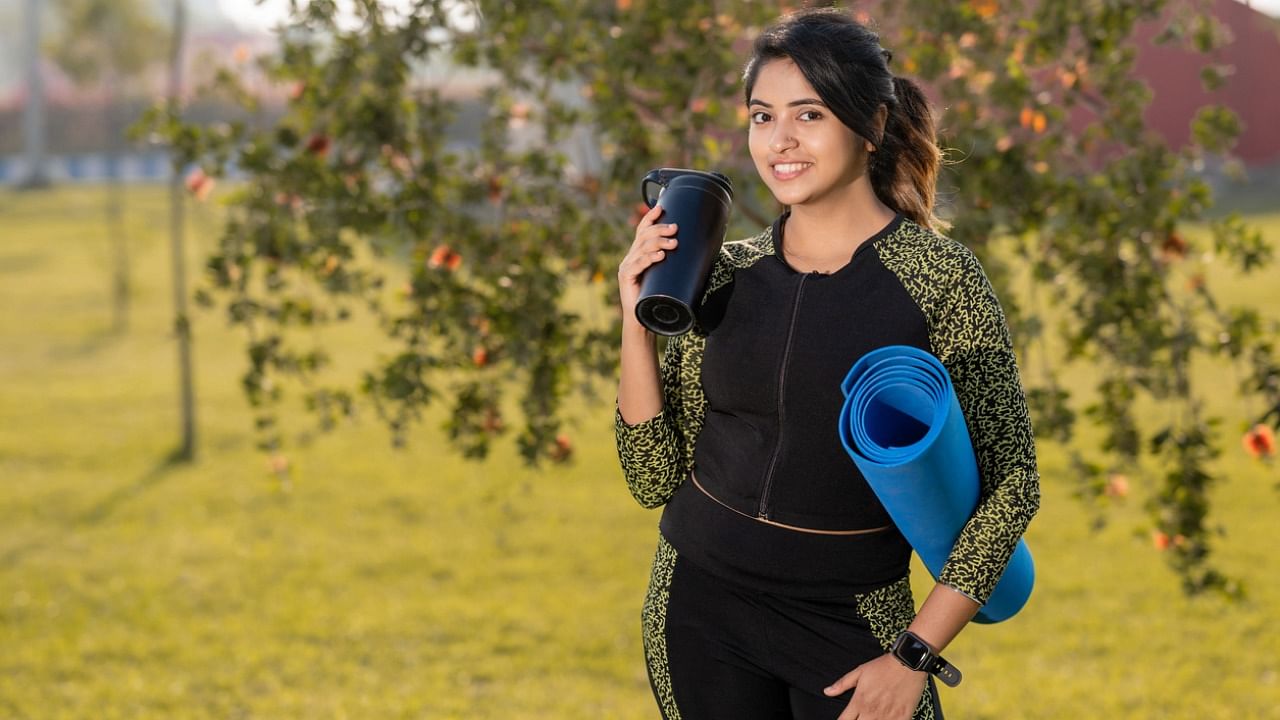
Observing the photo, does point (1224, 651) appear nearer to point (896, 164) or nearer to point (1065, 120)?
point (1065, 120)

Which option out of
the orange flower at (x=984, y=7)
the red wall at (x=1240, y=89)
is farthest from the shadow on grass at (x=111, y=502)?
the red wall at (x=1240, y=89)

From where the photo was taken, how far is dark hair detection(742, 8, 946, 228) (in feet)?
6.34

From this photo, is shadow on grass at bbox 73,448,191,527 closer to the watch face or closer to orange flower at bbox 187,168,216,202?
orange flower at bbox 187,168,216,202

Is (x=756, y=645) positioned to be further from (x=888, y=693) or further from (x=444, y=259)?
(x=444, y=259)

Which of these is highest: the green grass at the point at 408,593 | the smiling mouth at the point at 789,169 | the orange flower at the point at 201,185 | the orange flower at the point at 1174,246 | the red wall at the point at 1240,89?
the red wall at the point at 1240,89

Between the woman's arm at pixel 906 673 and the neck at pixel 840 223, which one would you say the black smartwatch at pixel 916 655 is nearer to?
the woman's arm at pixel 906 673

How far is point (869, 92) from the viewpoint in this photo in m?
1.96

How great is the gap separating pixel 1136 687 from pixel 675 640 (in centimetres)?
423

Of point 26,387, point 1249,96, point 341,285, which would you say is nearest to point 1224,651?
point 341,285

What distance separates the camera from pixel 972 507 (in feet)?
6.16

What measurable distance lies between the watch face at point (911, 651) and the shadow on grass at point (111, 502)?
7034mm

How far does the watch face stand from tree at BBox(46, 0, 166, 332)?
15366mm

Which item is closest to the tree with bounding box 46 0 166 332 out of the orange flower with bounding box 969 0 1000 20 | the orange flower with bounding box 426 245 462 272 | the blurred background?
the blurred background

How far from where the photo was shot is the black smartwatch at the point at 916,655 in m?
1.86
